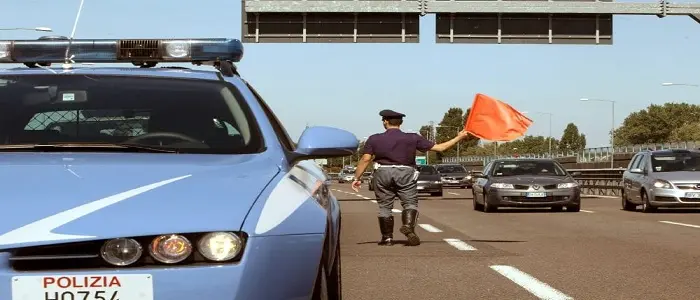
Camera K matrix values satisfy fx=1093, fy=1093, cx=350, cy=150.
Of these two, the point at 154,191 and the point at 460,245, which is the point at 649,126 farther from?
the point at 154,191

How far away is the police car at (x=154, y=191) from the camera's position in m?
3.44

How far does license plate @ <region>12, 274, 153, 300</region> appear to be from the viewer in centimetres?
336

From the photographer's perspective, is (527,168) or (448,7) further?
(448,7)

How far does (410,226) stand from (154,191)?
9287mm

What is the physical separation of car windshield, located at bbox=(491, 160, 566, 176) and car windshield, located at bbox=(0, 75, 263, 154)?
19123 mm

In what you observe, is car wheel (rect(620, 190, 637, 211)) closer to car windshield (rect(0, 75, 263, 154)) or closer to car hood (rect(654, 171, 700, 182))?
car hood (rect(654, 171, 700, 182))

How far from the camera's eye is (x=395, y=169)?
12.9 m

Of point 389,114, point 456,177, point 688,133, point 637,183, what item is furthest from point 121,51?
point 688,133

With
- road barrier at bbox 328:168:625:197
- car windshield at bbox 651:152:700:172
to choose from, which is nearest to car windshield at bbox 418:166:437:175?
road barrier at bbox 328:168:625:197

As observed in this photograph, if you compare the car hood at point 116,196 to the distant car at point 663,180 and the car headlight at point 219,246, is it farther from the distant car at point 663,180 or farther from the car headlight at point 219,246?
the distant car at point 663,180

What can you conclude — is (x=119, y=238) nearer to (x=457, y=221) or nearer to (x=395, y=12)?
(x=457, y=221)

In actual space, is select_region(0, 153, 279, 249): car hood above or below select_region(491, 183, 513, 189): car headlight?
above

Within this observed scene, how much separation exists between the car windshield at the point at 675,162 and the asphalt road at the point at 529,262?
210 inches

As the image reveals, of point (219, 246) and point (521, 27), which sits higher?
point (521, 27)
